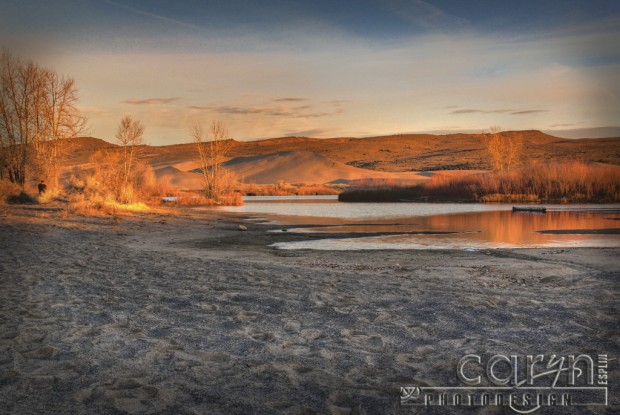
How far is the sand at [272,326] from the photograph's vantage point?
3.44m

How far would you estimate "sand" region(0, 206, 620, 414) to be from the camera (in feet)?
11.3

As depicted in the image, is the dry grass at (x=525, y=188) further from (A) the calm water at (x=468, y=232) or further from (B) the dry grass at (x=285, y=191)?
(B) the dry grass at (x=285, y=191)

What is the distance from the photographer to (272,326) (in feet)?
16.5

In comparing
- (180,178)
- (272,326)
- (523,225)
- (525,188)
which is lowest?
(272,326)

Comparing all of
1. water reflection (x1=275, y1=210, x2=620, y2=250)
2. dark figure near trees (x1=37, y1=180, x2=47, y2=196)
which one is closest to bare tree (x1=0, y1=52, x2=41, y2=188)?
dark figure near trees (x1=37, y1=180, x2=47, y2=196)

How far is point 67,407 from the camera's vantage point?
320 centimetres

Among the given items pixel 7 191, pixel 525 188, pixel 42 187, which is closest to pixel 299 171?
pixel 525 188

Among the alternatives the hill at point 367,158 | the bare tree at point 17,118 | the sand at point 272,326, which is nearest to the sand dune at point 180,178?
the hill at point 367,158

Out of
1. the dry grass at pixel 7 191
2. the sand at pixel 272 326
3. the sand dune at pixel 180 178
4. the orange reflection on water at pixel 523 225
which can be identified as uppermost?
the sand dune at pixel 180 178

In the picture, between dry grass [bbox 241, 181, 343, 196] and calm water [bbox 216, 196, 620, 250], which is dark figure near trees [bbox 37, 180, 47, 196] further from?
dry grass [bbox 241, 181, 343, 196]

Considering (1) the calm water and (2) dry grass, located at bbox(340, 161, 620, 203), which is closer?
(1) the calm water

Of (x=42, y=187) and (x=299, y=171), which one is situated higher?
(x=299, y=171)

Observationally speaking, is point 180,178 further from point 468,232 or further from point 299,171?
point 468,232

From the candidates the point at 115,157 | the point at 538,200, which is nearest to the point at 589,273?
Answer: the point at 115,157
